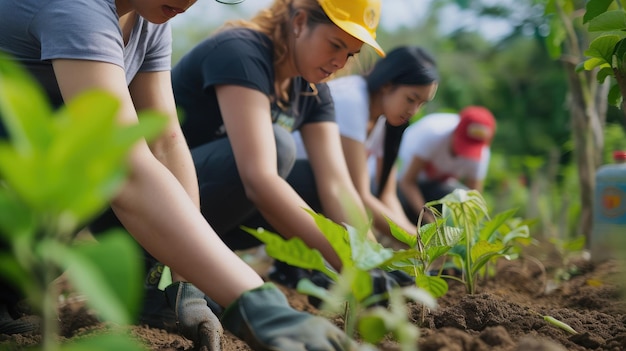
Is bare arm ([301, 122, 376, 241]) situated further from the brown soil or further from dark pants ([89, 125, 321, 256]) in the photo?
the brown soil

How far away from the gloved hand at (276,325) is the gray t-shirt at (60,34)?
0.52m

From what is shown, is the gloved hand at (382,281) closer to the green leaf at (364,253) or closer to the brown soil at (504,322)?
the brown soil at (504,322)

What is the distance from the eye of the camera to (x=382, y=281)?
73.2 inches

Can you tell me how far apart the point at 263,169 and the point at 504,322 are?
753 millimetres

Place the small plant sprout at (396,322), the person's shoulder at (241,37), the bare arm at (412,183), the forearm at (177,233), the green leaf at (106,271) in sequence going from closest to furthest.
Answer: the green leaf at (106,271), the small plant sprout at (396,322), the forearm at (177,233), the person's shoulder at (241,37), the bare arm at (412,183)

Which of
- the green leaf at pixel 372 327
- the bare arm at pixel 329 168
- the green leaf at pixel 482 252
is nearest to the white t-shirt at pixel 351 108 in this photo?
the bare arm at pixel 329 168

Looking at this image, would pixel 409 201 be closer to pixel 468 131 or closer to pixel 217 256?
pixel 468 131

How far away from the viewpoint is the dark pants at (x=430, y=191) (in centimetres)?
397

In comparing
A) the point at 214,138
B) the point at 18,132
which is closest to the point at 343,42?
the point at 214,138

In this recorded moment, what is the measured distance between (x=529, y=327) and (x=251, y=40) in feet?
3.95

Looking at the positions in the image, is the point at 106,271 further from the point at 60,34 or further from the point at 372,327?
the point at 60,34

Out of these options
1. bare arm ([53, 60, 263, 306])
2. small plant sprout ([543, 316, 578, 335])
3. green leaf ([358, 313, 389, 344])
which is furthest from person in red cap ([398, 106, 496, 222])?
green leaf ([358, 313, 389, 344])

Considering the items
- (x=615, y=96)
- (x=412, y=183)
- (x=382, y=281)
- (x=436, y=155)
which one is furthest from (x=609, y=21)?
(x=436, y=155)

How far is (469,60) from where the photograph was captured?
11281 millimetres
